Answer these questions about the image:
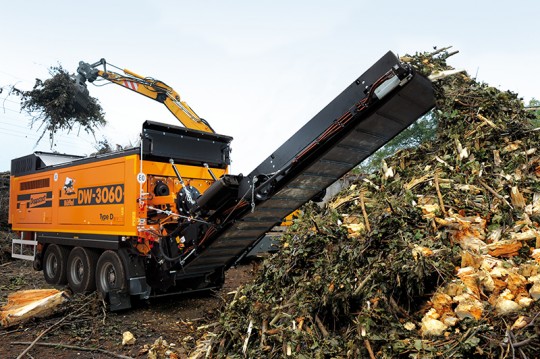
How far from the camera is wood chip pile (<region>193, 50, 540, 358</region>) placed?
3127 millimetres

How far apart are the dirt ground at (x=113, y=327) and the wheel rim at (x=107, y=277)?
0.94 feet

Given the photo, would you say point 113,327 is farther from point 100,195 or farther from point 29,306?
point 100,195

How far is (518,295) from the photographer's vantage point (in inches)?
122

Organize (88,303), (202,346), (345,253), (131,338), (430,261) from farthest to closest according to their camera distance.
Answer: (88,303) < (131,338) < (202,346) < (345,253) < (430,261)

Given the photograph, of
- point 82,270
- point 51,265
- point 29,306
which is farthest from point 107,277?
point 51,265

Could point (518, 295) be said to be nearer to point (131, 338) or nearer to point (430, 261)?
point (430, 261)

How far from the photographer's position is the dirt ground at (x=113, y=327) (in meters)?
5.25

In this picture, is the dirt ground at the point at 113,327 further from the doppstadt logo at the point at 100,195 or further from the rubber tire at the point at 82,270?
the doppstadt logo at the point at 100,195

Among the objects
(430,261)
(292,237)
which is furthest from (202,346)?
(430,261)

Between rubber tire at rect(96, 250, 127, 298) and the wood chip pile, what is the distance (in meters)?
2.76

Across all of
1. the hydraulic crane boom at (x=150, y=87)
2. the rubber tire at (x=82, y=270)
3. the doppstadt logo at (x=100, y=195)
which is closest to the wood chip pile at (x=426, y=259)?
the doppstadt logo at (x=100, y=195)

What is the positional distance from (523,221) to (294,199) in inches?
102

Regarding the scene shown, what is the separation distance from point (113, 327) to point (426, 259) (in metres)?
4.52

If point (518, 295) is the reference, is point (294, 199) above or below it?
above
